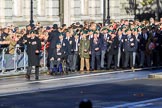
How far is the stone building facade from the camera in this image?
113 feet

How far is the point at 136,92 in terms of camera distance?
18.5 metres

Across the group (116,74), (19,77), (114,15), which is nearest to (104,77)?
(116,74)

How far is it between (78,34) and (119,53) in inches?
86.2

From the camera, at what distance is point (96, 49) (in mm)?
26844

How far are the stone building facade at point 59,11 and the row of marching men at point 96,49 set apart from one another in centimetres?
794

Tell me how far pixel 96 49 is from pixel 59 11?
40.1 ft

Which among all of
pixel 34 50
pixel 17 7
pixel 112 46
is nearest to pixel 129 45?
pixel 112 46

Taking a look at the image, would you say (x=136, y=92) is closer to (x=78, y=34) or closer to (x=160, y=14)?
(x=78, y=34)

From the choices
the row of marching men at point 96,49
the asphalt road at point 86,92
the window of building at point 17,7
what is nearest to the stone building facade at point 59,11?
the window of building at point 17,7

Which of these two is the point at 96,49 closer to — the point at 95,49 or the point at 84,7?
the point at 95,49

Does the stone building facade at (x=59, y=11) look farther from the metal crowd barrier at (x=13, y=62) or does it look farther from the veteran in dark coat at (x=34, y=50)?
the veteran in dark coat at (x=34, y=50)

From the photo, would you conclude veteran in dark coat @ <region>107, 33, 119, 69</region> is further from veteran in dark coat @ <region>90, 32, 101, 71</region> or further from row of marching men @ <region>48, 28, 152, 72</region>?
veteran in dark coat @ <region>90, 32, 101, 71</region>

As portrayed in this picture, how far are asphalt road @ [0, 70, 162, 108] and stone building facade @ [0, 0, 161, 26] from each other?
423 inches

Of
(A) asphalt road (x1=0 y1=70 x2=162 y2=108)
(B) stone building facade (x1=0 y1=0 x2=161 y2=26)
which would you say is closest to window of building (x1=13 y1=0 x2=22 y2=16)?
(B) stone building facade (x1=0 y1=0 x2=161 y2=26)
